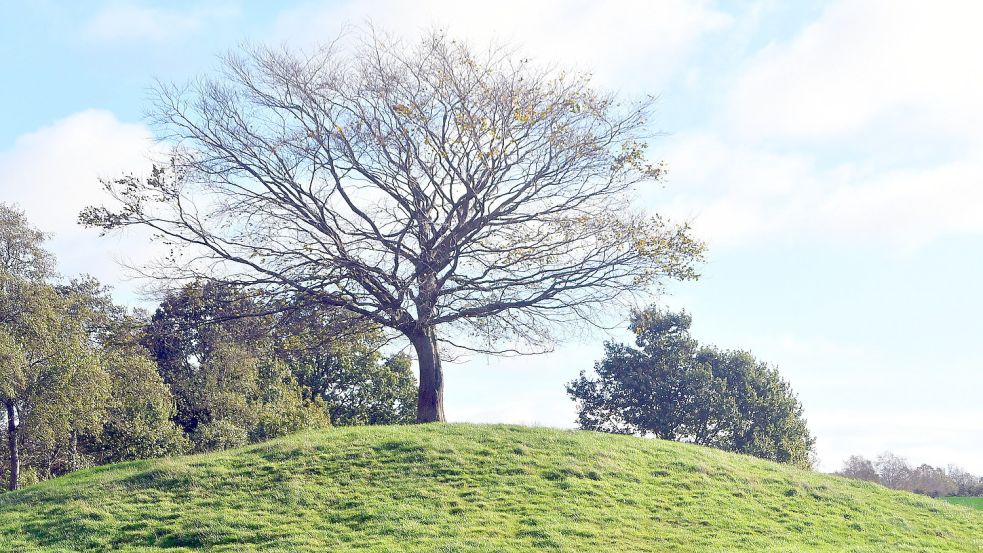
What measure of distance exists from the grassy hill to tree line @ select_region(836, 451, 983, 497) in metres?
34.2

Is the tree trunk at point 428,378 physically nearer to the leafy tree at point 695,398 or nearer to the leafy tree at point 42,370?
the leafy tree at point 42,370

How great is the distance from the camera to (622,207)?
88.3 ft

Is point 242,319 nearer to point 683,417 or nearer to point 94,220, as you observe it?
point 94,220

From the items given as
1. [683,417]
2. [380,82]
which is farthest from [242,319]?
[683,417]

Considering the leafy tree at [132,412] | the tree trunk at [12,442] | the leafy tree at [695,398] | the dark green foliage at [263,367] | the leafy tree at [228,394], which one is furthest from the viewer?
the leafy tree at [695,398]

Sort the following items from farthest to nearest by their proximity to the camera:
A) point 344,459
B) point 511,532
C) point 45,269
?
point 45,269 → point 344,459 → point 511,532

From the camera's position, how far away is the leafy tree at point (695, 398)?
167ft

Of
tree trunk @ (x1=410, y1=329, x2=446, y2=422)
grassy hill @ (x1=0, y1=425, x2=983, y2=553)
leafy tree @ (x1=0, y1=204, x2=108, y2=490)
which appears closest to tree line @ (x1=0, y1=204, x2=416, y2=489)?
leafy tree @ (x1=0, y1=204, x2=108, y2=490)

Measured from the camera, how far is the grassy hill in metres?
16.3

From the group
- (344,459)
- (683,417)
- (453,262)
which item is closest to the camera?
(344,459)

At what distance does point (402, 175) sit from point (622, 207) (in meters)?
7.19

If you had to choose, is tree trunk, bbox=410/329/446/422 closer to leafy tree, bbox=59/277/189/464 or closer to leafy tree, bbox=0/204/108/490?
leafy tree, bbox=0/204/108/490

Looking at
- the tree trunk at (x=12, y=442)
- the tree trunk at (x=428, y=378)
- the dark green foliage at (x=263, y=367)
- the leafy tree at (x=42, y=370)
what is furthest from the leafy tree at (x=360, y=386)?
the tree trunk at (x=428, y=378)

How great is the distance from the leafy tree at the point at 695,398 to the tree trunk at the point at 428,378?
979 inches
